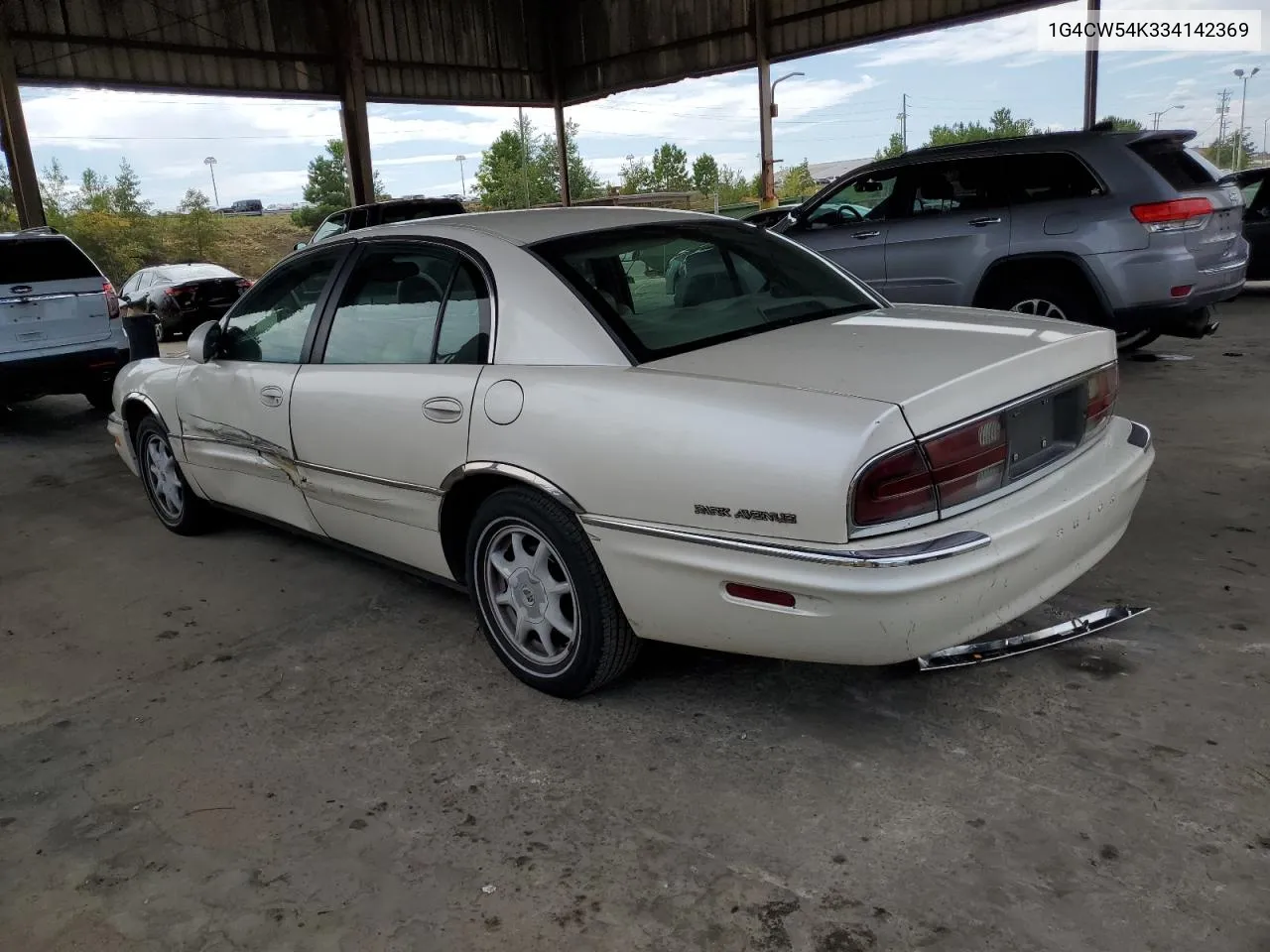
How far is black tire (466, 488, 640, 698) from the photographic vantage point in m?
2.88

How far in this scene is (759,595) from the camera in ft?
8.20

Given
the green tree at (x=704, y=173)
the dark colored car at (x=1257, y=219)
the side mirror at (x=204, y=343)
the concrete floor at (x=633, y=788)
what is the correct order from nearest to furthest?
the concrete floor at (x=633, y=788)
the side mirror at (x=204, y=343)
the dark colored car at (x=1257, y=219)
the green tree at (x=704, y=173)

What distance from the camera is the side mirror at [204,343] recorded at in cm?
432

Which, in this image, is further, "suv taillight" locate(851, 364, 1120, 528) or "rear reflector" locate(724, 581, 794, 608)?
"rear reflector" locate(724, 581, 794, 608)

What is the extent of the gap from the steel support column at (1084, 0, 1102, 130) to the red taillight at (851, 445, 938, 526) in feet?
44.1

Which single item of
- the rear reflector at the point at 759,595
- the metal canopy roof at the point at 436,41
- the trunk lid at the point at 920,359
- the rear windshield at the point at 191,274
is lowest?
the rear reflector at the point at 759,595

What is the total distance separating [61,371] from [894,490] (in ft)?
27.1

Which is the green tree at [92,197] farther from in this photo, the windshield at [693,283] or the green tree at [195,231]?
the windshield at [693,283]

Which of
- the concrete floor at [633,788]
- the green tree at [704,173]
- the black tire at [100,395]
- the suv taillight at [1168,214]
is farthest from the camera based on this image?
the green tree at [704,173]

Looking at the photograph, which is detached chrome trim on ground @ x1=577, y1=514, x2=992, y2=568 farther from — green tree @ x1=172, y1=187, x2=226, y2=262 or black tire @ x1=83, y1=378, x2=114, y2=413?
green tree @ x1=172, y1=187, x2=226, y2=262

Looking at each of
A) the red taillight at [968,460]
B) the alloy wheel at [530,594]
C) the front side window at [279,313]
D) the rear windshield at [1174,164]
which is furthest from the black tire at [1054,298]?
the alloy wheel at [530,594]

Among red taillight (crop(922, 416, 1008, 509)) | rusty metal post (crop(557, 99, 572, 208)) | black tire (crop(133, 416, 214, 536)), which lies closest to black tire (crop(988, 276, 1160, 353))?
red taillight (crop(922, 416, 1008, 509))

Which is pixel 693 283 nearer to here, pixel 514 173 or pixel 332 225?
pixel 332 225

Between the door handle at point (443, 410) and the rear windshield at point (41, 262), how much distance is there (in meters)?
6.85
